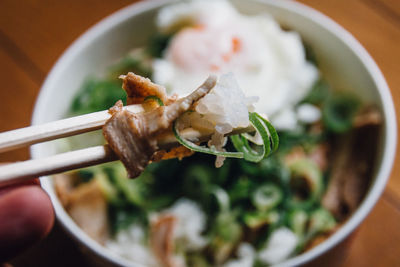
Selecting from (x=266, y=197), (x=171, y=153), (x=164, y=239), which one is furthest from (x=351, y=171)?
(x=171, y=153)

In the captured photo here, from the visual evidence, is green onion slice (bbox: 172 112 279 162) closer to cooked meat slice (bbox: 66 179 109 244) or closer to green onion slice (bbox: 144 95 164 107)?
green onion slice (bbox: 144 95 164 107)

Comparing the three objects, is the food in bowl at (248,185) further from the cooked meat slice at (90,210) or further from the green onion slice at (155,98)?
the green onion slice at (155,98)

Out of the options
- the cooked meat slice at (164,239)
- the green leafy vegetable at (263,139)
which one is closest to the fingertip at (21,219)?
the green leafy vegetable at (263,139)

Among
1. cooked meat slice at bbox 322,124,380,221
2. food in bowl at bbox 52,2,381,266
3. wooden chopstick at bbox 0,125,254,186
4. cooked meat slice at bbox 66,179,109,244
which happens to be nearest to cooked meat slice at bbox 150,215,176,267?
food in bowl at bbox 52,2,381,266

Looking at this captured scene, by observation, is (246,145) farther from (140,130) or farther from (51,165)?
(51,165)

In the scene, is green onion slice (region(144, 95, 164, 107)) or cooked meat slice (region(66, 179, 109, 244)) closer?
green onion slice (region(144, 95, 164, 107))

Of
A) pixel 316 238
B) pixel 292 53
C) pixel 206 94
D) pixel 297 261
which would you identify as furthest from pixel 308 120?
pixel 206 94
